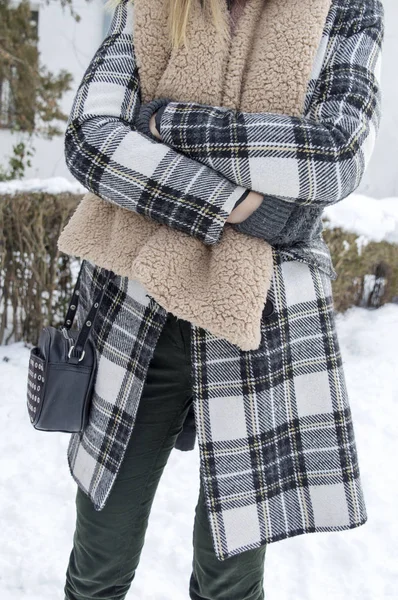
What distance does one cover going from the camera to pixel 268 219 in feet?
4.01

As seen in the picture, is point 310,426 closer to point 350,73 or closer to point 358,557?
point 350,73

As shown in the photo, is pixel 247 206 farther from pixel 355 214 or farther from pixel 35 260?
pixel 355 214

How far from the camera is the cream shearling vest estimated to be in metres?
1.22

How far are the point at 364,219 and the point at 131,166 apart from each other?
13.0 ft

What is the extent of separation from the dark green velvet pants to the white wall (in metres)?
7.34

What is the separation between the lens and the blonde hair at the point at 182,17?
1.28m

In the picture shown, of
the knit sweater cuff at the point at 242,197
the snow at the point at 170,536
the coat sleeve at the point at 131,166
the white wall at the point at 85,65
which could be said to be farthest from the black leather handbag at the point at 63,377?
the white wall at the point at 85,65

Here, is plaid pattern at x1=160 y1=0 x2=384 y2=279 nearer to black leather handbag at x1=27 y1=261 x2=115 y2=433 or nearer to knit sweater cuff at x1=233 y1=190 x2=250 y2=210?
knit sweater cuff at x1=233 y1=190 x2=250 y2=210

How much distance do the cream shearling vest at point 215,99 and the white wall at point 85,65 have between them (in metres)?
7.18

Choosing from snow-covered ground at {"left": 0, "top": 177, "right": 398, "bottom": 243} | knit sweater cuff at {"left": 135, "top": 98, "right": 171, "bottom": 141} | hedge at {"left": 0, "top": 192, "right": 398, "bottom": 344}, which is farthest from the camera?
snow-covered ground at {"left": 0, "top": 177, "right": 398, "bottom": 243}

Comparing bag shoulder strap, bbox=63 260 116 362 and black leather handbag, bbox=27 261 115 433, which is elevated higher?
bag shoulder strap, bbox=63 260 116 362

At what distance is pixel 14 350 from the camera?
3904 millimetres

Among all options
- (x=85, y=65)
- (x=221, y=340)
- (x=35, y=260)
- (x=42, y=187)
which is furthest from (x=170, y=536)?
(x=85, y=65)

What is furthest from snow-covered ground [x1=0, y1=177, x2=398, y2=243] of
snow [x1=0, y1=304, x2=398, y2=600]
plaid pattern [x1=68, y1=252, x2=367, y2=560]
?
plaid pattern [x1=68, y1=252, x2=367, y2=560]
